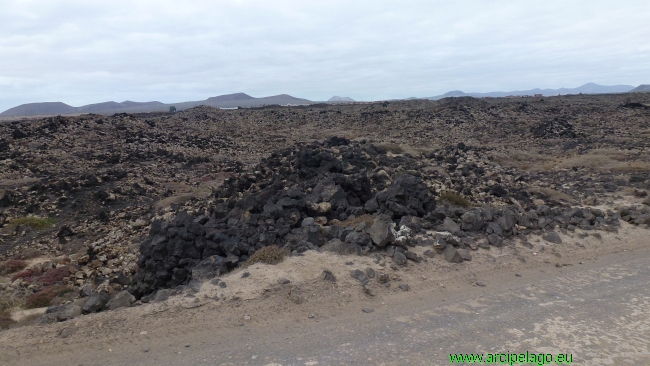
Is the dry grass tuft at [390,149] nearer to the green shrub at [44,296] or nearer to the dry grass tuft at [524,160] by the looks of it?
the dry grass tuft at [524,160]

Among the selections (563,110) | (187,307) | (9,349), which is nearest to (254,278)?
(187,307)

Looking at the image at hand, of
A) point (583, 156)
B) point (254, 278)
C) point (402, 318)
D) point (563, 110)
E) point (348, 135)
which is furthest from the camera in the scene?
point (563, 110)

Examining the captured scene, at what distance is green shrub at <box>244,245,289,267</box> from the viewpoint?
760cm

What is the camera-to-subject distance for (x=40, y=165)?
72.0 feet

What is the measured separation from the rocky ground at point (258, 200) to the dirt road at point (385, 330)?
809mm

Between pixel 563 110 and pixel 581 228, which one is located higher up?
pixel 563 110

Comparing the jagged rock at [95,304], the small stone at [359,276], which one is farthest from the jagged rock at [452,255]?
the jagged rock at [95,304]

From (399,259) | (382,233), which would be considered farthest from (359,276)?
(382,233)

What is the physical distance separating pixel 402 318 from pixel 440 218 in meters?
4.34

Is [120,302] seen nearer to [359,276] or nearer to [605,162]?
[359,276]

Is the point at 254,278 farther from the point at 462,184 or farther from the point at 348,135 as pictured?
the point at 348,135

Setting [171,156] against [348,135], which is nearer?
[171,156]

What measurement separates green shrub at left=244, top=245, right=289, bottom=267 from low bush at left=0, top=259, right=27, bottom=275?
6.48 metres

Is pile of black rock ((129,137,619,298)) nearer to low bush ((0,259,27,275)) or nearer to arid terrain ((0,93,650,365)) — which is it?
arid terrain ((0,93,650,365))
